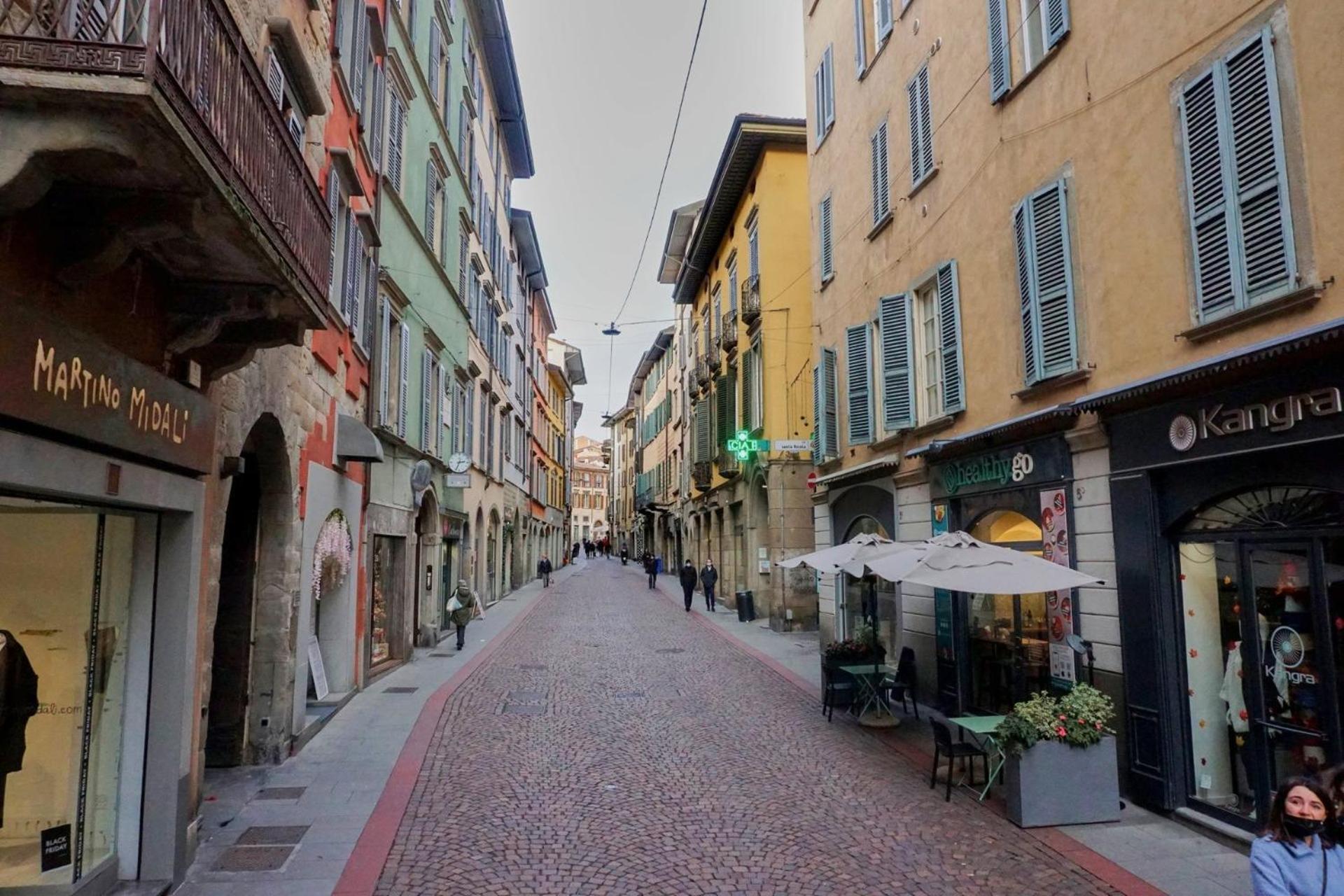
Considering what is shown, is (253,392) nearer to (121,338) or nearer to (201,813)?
(121,338)

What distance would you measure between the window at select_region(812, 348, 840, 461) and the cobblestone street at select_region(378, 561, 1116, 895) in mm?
4716

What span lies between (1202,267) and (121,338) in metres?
7.47

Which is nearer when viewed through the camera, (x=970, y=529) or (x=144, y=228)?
(x=144, y=228)

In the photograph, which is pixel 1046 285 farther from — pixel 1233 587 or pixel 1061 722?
pixel 1061 722

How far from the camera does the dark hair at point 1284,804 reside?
3.91 meters

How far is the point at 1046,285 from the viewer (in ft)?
29.8

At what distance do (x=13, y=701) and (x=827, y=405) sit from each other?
43.4 feet

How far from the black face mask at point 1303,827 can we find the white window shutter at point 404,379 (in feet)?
42.6

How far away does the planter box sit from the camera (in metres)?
7.14

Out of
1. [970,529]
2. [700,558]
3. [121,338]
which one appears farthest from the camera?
[700,558]

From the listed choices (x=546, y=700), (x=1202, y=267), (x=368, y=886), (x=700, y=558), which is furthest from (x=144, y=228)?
(x=700, y=558)

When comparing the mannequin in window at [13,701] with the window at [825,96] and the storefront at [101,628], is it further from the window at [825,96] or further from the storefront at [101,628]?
the window at [825,96]

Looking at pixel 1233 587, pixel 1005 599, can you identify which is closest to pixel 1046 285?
pixel 1233 587

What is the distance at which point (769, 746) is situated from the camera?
9828 mm
